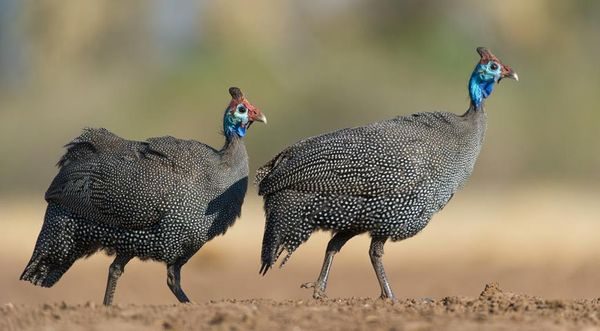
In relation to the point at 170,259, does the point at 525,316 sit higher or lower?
lower

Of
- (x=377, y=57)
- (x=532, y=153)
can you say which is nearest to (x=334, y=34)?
(x=377, y=57)

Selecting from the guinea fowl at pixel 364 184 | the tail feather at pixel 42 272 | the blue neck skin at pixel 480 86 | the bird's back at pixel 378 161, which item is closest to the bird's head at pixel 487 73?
the blue neck skin at pixel 480 86

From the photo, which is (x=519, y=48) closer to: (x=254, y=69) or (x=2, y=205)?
(x=254, y=69)

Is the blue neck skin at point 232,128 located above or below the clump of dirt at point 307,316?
above

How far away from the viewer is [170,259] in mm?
8266

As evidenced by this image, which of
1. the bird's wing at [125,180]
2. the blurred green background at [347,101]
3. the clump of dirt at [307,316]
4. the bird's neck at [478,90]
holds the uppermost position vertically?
the blurred green background at [347,101]

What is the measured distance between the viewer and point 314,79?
21.9 m

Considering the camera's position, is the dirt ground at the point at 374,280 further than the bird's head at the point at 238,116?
No

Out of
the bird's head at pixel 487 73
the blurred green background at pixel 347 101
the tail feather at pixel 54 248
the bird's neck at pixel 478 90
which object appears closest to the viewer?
the tail feather at pixel 54 248

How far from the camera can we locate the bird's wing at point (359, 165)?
311 inches

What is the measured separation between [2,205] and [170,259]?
11.3m

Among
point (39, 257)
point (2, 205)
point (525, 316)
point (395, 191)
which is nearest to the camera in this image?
point (525, 316)

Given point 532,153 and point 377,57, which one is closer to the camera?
point 532,153

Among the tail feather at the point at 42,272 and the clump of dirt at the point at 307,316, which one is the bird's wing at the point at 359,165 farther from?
the tail feather at the point at 42,272
